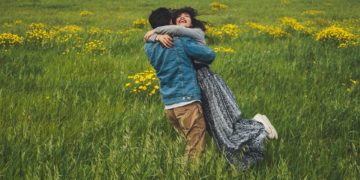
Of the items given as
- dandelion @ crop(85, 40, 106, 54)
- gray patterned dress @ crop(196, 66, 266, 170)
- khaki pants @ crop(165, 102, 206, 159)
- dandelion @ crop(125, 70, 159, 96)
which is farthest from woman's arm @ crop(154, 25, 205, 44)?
dandelion @ crop(85, 40, 106, 54)

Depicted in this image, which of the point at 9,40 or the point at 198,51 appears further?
the point at 9,40

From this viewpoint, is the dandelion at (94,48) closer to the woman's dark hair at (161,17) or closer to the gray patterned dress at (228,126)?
the woman's dark hair at (161,17)

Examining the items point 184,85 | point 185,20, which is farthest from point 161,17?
point 184,85

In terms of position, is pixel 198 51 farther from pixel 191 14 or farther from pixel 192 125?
pixel 192 125

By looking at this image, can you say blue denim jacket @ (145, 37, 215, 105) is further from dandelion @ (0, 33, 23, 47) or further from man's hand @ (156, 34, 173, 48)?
dandelion @ (0, 33, 23, 47)

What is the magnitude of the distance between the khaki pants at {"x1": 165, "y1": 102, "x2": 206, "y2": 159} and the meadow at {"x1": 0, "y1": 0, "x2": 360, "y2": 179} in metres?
0.11

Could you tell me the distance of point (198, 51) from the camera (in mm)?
3436

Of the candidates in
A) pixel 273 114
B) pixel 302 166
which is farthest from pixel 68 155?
pixel 273 114

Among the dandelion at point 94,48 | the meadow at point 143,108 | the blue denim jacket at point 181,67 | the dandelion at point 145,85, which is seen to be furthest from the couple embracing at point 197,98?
the dandelion at point 94,48

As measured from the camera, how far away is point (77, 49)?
8070 millimetres

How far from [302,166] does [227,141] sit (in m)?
0.64

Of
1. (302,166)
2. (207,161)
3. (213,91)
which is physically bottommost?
(302,166)

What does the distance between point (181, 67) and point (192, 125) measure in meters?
0.51

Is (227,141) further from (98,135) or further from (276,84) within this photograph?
(276,84)
